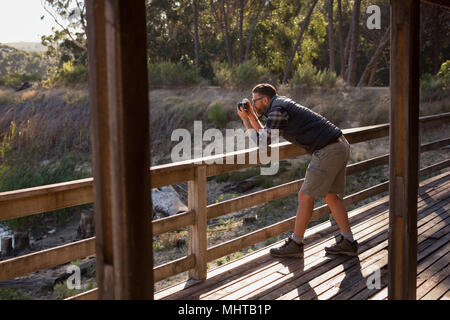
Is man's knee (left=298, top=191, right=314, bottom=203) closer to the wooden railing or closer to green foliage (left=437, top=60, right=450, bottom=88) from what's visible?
the wooden railing

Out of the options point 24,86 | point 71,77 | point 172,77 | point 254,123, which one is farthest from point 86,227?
point 24,86

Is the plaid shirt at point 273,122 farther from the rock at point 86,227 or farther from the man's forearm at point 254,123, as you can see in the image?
the rock at point 86,227

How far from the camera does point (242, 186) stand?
37.7 ft

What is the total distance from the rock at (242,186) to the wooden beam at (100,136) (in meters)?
9.71

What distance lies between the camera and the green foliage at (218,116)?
15.9m

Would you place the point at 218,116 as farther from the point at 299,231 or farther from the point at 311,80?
the point at 299,231

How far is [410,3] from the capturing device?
2449mm

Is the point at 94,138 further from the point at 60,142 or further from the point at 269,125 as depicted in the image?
the point at 60,142

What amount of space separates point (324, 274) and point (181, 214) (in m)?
1.14

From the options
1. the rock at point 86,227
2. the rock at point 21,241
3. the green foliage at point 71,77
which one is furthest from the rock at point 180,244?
the green foliage at point 71,77

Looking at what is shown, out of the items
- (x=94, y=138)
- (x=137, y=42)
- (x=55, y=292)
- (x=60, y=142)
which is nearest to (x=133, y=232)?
(x=94, y=138)

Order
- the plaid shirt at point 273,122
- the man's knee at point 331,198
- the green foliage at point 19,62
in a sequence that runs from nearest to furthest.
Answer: the plaid shirt at point 273,122 → the man's knee at point 331,198 → the green foliage at point 19,62

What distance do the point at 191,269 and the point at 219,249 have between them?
0.95 ft

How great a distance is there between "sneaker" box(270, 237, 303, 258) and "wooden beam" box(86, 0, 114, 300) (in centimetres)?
243
